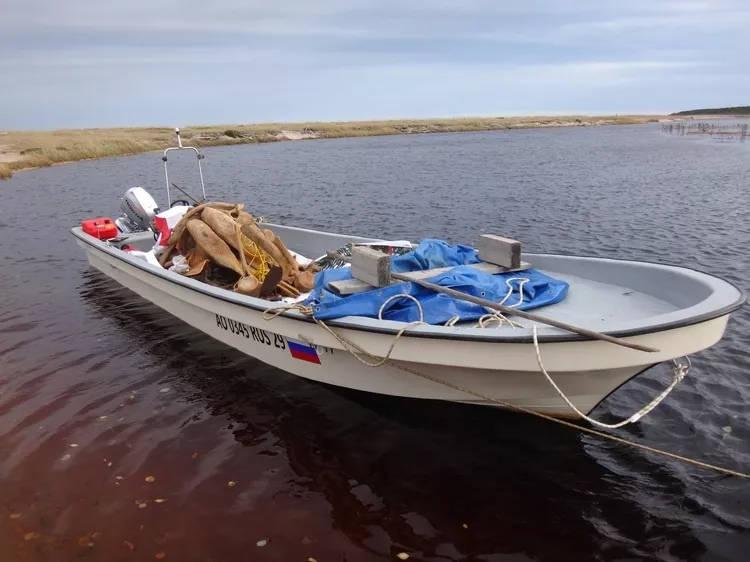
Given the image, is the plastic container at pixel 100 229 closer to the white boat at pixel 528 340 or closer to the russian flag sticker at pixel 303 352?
the white boat at pixel 528 340

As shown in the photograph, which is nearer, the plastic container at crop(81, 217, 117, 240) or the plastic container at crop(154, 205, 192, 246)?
the plastic container at crop(154, 205, 192, 246)

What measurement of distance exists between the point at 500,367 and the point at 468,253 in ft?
8.78

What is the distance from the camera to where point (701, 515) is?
16.4 feet

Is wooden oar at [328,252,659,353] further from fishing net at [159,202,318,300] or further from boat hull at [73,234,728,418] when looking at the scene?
fishing net at [159,202,318,300]

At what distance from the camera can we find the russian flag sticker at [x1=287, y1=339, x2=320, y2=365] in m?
6.42

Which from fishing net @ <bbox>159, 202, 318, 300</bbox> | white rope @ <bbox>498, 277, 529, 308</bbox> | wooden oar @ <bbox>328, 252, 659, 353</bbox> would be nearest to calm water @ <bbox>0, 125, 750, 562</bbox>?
fishing net @ <bbox>159, 202, 318, 300</bbox>

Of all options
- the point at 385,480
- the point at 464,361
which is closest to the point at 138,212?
the point at 385,480

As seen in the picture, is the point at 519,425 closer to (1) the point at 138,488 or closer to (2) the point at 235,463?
(2) the point at 235,463

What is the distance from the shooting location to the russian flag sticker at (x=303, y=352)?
642 cm

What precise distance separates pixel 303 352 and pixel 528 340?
2.79 metres

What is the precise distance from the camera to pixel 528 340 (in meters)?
4.78

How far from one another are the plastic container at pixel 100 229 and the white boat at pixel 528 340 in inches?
213

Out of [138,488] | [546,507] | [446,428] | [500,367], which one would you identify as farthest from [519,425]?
[138,488]

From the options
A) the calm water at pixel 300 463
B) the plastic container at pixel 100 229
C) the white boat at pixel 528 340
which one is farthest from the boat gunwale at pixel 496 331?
the plastic container at pixel 100 229
